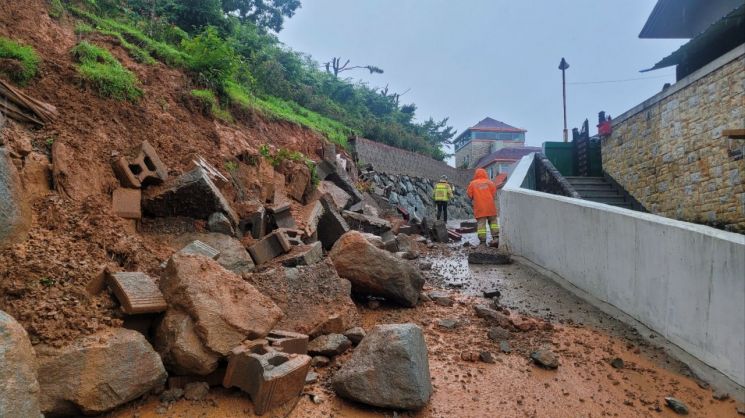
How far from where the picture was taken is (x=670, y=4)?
1294 cm

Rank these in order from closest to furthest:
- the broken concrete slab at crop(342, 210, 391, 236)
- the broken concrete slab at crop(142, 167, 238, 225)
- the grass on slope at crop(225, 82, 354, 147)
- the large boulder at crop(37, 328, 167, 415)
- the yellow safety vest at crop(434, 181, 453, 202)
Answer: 1. the large boulder at crop(37, 328, 167, 415)
2. the broken concrete slab at crop(142, 167, 238, 225)
3. the broken concrete slab at crop(342, 210, 391, 236)
4. the grass on slope at crop(225, 82, 354, 147)
5. the yellow safety vest at crop(434, 181, 453, 202)

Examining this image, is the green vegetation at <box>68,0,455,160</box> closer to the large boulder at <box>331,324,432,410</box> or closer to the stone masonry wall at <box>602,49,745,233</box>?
the large boulder at <box>331,324,432,410</box>

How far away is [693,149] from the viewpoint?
28.9 ft

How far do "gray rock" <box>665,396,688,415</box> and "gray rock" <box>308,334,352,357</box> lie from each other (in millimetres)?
2412

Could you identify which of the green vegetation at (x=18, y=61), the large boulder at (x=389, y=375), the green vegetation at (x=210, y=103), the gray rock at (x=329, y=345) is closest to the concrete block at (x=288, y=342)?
the gray rock at (x=329, y=345)

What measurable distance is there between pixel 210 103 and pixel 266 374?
6276 mm

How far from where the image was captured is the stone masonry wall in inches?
304

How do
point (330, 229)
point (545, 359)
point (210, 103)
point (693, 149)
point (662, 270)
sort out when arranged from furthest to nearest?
point (693, 149), point (210, 103), point (330, 229), point (662, 270), point (545, 359)

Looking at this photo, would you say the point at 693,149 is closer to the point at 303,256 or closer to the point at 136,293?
the point at 303,256

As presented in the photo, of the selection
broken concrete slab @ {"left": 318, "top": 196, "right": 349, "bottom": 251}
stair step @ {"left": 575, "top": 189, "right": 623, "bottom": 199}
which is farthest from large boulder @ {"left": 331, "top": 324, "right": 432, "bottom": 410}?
stair step @ {"left": 575, "top": 189, "right": 623, "bottom": 199}

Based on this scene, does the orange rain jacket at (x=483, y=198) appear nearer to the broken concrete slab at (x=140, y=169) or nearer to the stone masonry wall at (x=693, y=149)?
the stone masonry wall at (x=693, y=149)

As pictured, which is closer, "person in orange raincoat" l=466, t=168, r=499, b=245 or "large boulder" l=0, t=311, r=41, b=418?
"large boulder" l=0, t=311, r=41, b=418

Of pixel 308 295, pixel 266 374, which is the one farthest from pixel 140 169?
pixel 266 374

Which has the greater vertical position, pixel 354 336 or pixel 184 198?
pixel 184 198
